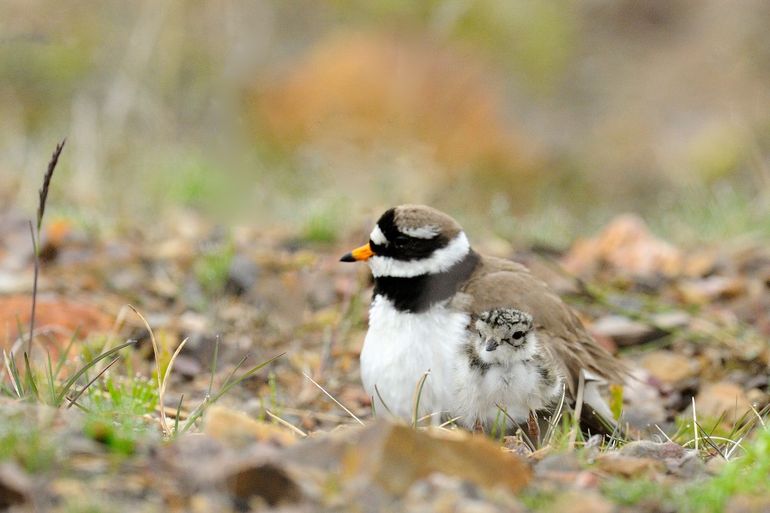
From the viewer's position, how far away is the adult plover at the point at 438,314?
4637 millimetres

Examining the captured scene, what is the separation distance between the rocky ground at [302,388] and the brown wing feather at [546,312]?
0.32 m

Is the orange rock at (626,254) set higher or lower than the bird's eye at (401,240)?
lower

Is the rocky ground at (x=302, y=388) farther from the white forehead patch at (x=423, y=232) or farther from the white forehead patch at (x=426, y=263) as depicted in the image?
the white forehead patch at (x=423, y=232)

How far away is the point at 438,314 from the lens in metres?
4.79

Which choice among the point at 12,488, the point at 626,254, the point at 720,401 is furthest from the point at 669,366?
the point at 12,488

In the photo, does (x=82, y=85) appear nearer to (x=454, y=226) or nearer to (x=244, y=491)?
(x=454, y=226)

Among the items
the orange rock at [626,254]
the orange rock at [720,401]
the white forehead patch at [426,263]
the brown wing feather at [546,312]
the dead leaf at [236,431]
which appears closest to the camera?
the dead leaf at [236,431]

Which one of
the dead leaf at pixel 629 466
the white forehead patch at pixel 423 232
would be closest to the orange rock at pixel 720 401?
the white forehead patch at pixel 423 232

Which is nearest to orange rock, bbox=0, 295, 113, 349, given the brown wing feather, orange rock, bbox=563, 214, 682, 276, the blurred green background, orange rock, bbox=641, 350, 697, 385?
the brown wing feather

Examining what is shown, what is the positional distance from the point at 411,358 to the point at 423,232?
0.64 meters

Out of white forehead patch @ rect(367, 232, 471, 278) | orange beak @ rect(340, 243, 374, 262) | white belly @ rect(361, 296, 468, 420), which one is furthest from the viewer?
orange beak @ rect(340, 243, 374, 262)

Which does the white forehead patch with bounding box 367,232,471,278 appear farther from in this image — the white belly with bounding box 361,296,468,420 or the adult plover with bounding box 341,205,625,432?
the white belly with bounding box 361,296,468,420

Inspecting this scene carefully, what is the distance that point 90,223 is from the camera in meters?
7.51

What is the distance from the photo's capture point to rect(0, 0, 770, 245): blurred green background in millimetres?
11227
